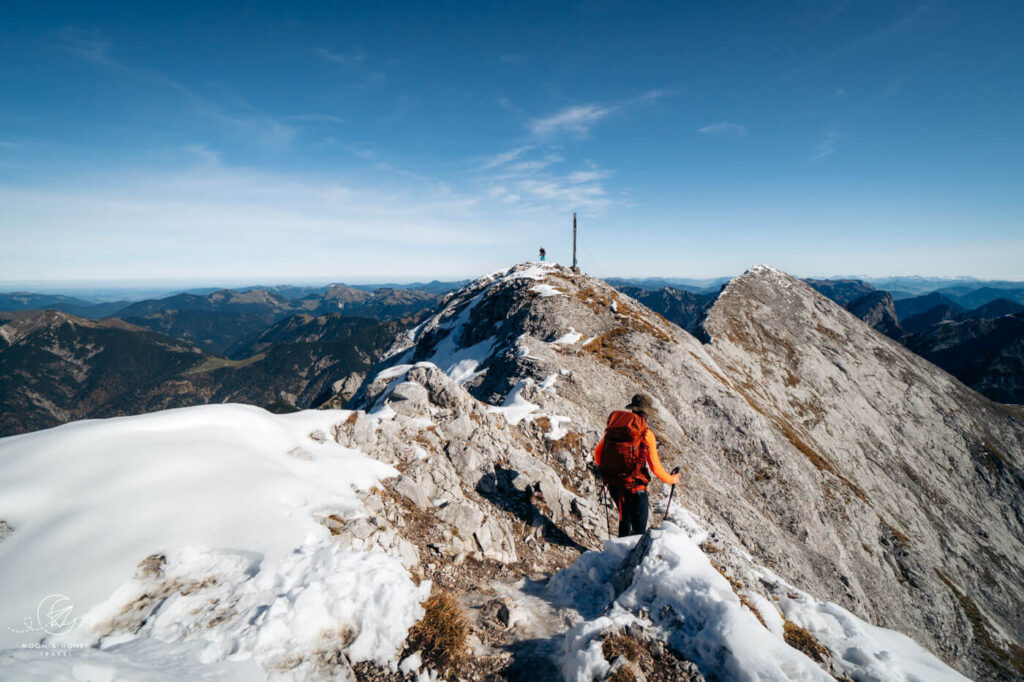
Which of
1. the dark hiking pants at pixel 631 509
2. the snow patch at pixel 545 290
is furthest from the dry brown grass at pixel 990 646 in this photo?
the dark hiking pants at pixel 631 509

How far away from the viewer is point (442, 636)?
7.86 meters

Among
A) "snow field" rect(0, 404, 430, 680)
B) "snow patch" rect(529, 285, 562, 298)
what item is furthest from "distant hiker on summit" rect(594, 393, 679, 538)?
"snow patch" rect(529, 285, 562, 298)

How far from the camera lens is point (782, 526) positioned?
3203cm

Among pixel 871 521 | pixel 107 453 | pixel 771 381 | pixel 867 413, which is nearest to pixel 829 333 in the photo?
pixel 867 413

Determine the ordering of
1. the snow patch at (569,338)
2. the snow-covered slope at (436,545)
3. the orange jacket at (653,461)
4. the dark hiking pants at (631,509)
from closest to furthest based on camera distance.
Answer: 1. the snow-covered slope at (436,545)
2. the orange jacket at (653,461)
3. the dark hiking pants at (631,509)
4. the snow patch at (569,338)

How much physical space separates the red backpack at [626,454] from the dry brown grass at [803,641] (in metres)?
4.48

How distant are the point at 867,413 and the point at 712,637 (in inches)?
3388

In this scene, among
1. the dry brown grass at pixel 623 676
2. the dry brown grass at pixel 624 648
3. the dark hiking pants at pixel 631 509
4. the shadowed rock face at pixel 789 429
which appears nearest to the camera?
the dry brown grass at pixel 623 676

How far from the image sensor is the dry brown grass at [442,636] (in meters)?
7.44

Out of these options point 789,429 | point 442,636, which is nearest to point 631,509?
point 442,636

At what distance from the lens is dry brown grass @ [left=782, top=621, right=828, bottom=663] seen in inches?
317

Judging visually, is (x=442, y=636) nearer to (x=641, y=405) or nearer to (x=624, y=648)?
(x=624, y=648)

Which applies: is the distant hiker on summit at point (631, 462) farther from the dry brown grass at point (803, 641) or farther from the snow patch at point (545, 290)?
the snow patch at point (545, 290)

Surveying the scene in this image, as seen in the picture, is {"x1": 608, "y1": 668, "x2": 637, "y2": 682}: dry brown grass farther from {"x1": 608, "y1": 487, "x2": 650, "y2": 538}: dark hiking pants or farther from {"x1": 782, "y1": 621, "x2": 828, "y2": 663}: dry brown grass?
{"x1": 608, "y1": 487, "x2": 650, "y2": 538}: dark hiking pants
